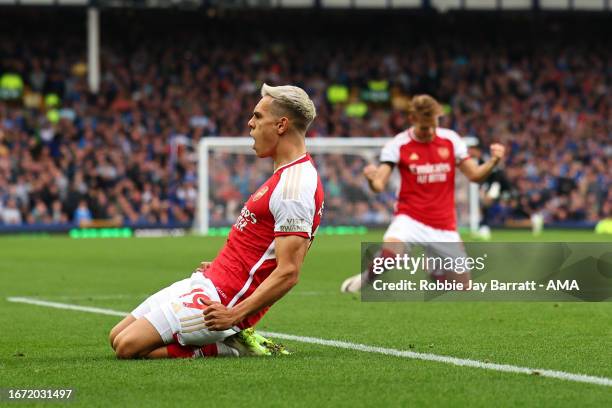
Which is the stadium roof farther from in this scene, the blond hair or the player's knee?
the player's knee

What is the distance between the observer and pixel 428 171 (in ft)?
43.6

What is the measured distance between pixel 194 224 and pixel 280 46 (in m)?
13.0

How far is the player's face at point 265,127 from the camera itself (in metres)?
7.23

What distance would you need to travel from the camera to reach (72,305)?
12.4m

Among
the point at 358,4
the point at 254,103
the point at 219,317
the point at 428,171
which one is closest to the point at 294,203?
the point at 219,317

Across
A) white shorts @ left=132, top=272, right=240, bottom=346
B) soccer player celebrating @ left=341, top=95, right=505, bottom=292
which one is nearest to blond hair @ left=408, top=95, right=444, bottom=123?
soccer player celebrating @ left=341, top=95, right=505, bottom=292

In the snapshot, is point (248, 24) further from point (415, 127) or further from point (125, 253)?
point (415, 127)

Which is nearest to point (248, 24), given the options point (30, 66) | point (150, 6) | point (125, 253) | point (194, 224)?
point (150, 6)

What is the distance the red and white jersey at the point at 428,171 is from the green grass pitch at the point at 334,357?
1.30 metres

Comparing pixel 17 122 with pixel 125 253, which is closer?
pixel 125 253

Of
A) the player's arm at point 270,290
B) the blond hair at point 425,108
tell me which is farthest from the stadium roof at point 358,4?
the player's arm at point 270,290

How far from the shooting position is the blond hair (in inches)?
506

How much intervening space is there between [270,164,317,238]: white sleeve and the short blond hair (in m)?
0.32

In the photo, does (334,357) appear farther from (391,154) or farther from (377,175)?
(391,154)
